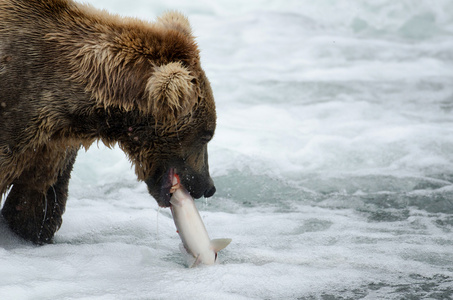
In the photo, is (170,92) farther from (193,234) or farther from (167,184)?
(193,234)

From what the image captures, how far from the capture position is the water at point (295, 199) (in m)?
3.81

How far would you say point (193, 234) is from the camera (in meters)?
3.88

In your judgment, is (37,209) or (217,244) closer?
(217,244)

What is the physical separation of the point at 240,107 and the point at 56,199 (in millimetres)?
4630

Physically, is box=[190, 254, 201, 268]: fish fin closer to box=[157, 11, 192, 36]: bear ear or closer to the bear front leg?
the bear front leg

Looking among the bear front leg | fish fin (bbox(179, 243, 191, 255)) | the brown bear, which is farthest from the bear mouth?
the bear front leg

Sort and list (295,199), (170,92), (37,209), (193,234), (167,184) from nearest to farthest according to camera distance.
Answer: (170,92) < (193,234) < (167,184) < (37,209) < (295,199)

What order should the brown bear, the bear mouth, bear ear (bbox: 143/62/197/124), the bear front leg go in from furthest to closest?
the bear front leg < the bear mouth < the brown bear < bear ear (bbox: 143/62/197/124)

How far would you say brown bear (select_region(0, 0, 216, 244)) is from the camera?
3740mm

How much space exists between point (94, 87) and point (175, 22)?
0.67 metres

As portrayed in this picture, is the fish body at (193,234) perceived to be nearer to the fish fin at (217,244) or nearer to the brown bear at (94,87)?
the fish fin at (217,244)

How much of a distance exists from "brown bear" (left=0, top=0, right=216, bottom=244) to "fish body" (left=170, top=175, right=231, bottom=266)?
137mm

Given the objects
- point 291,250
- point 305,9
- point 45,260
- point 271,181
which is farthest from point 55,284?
point 305,9

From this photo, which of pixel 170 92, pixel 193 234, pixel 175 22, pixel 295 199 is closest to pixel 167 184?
pixel 193 234
